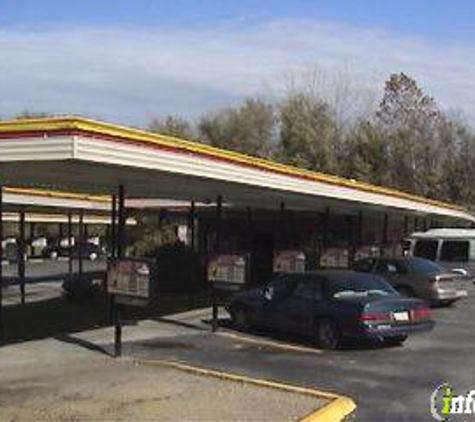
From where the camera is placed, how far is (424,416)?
11.8 m

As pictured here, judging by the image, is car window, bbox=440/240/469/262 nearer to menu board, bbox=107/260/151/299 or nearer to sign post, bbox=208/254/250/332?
sign post, bbox=208/254/250/332

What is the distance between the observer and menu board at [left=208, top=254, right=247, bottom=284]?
20.6 meters

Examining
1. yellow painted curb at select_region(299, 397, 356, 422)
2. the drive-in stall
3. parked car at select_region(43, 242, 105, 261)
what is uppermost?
the drive-in stall

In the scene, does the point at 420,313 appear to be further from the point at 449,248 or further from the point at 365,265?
the point at 449,248

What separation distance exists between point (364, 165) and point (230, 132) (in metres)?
10.3

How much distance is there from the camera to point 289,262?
24.8m

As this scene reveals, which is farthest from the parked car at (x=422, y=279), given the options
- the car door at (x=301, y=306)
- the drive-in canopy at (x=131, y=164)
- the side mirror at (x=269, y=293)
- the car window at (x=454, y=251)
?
the car door at (x=301, y=306)

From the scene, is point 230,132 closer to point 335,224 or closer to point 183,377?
point 335,224

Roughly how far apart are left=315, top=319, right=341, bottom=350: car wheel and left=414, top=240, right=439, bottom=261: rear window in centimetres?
1542

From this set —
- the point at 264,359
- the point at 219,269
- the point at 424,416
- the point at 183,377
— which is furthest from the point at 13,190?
the point at 424,416

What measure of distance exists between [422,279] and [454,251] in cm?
692

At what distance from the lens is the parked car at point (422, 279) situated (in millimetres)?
26219

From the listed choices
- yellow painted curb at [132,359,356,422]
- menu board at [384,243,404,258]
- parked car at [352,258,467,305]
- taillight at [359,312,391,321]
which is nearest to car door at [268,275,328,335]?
taillight at [359,312,391,321]

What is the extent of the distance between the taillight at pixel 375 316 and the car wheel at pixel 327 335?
66 cm
